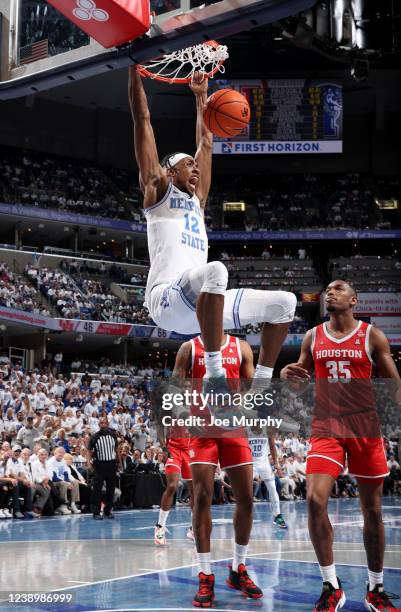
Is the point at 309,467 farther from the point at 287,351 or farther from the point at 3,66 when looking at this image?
the point at 287,351

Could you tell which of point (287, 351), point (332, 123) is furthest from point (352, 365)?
point (287, 351)

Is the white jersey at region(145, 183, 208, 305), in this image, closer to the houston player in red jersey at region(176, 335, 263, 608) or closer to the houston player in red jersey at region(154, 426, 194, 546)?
the houston player in red jersey at region(176, 335, 263, 608)

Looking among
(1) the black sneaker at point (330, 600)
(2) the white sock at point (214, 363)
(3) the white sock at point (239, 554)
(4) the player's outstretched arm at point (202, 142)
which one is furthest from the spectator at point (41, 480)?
(2) the white sock at point (214, 363)

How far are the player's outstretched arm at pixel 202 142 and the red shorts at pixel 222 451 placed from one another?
1.98 metres

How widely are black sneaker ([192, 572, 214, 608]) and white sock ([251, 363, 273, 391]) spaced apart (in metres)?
1.82

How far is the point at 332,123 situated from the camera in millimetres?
34156

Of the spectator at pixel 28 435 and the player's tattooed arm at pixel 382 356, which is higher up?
the player's tattooed arm at pixel 382 356

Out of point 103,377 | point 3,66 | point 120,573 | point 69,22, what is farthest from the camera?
point 103,377

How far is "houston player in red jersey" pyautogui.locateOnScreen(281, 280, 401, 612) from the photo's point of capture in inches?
222

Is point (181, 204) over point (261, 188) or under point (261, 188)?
under

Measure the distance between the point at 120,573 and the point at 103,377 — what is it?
21.8 m

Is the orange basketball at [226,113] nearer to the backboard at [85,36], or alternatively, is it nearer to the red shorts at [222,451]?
the backboard at [85,36]

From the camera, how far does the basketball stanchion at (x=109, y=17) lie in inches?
197

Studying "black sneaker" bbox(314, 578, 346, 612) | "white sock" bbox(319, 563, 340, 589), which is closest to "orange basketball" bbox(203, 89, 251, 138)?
"white sock" bbox(319, 563, 340, 589)
